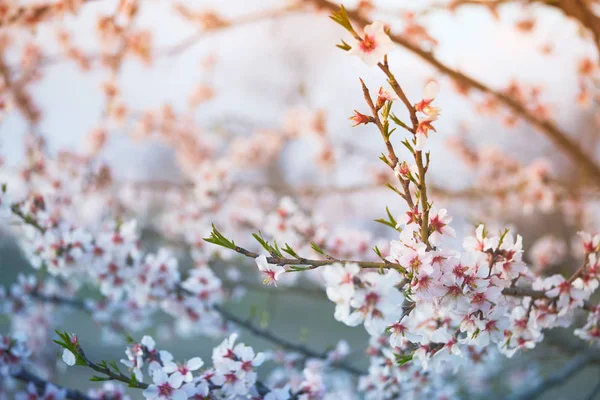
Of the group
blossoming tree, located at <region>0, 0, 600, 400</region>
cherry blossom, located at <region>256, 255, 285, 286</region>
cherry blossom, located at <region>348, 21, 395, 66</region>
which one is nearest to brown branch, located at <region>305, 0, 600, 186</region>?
blossoming tree, located at <region>0, 0, 600, 400</region>

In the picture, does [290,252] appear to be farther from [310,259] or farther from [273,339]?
[273,339]

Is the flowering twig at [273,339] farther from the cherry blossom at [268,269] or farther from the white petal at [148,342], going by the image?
the cherry blossom at [268,269]

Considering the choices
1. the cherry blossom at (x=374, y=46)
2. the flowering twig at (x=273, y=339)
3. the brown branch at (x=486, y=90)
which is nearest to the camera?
the cherry blossom at (x=374, y=46)

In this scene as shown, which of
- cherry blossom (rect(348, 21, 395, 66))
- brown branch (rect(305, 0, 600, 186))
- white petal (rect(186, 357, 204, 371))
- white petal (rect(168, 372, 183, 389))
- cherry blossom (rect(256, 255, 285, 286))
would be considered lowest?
white petal (rect(168, 372, 183, 389))

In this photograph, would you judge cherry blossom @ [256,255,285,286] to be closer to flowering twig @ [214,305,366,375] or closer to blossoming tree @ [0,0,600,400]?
blossoming tree @ [0,0,600,400]

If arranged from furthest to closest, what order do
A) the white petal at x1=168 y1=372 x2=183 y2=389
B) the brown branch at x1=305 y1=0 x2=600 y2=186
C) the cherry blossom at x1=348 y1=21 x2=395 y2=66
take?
the brown branch at x1=305 y1=0 x2=600 y2=186 → the white petal at x1=168 y1=372 x2=183 y2=389 → the cherry blossom at x1=348 y1=21 x2=395 y2=66

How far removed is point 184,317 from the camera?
1.51m

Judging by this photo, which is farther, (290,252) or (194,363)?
(194,363)

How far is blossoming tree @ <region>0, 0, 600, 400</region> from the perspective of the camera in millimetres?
704

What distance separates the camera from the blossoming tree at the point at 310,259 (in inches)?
27.7

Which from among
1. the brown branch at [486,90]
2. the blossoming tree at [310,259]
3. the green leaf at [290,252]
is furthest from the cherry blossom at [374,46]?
the brown branch at [486,90]

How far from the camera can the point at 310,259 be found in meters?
1.03

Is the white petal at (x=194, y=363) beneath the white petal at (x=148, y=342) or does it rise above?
beneath

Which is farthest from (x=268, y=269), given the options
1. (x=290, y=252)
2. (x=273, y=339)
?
(x=273, y=339)
